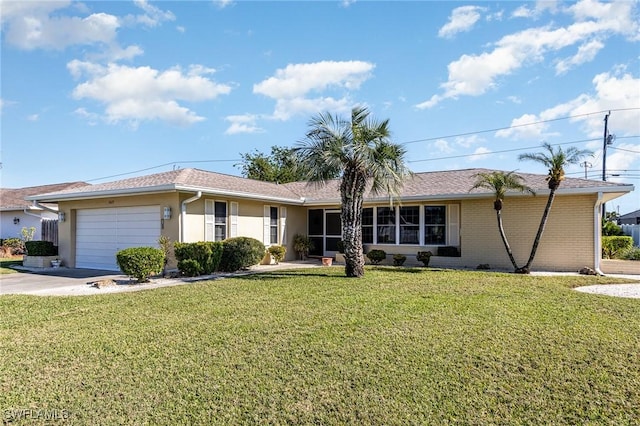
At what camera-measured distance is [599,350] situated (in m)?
5.21

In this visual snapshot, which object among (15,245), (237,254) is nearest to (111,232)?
(237,254)

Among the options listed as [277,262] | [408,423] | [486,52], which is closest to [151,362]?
[408,423]

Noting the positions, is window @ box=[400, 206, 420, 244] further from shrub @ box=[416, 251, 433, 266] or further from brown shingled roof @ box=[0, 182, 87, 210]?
brown shingled roof @ box=[0, 182, 87, 210]

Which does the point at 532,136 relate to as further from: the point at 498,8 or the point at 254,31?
the point at 254,31

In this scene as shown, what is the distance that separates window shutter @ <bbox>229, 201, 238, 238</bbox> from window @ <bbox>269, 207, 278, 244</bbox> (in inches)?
90.1

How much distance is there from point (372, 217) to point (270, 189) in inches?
206

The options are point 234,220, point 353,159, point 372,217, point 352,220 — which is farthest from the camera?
point 372,217

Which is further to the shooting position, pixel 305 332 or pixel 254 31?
pixel 254 31

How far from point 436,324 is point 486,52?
1404 centimetres

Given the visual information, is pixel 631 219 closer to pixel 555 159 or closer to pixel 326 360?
pixel 555 159

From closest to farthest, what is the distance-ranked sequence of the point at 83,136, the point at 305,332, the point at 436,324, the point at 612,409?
the point at 612,409 < the point at 305,332 < the point at 436,324 < the point at 83,136

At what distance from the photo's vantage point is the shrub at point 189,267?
1223 cm

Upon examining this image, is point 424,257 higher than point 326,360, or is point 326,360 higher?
point 424,257

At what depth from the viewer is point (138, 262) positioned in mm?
10922
